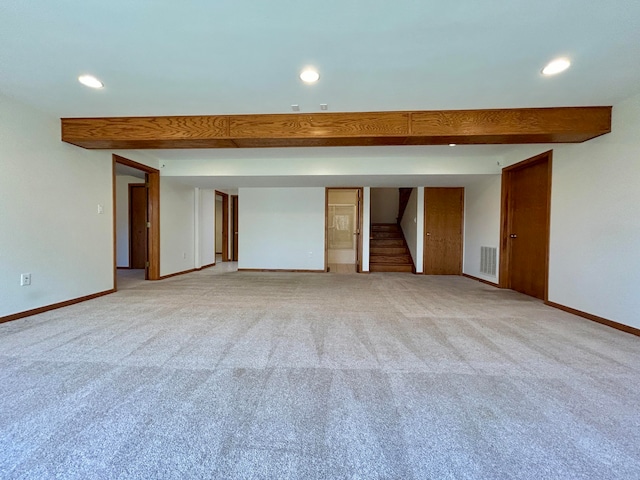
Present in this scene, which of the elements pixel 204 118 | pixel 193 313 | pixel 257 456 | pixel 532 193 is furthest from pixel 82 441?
pixel 532 193

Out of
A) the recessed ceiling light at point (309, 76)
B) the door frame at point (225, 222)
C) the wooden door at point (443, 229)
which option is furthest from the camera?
the door frame at point (225, 222)

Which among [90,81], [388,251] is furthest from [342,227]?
[90,81]

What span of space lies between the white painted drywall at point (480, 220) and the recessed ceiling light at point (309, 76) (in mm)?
4137

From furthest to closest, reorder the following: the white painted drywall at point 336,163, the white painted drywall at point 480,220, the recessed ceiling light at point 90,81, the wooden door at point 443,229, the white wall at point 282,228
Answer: the white wall at point 282,228 → the wooden door at point 443,229 → the white painted drywall at point 480,220 → the white painted drywall at point 336,163 → the recessed ceiling light at point 90,81

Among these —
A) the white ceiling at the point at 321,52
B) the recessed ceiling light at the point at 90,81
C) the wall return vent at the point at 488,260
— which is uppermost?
the white ceiling at the point at 321,52

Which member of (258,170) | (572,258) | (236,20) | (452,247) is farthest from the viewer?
(452,247)

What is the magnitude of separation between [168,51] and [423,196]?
19.1ft

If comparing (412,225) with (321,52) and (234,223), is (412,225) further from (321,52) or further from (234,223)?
(321,52)

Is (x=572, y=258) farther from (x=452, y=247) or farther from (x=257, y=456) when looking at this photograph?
(x=257, y=456)

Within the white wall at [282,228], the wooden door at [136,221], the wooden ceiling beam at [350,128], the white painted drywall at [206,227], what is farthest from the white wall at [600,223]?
the wooden door at [136,221]

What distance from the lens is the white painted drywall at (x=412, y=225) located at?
690 centimetres

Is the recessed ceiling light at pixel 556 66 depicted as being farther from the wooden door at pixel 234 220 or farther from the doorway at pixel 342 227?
the wooden door at pixel 234 220

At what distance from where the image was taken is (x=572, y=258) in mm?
3465

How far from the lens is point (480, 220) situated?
5.84m
